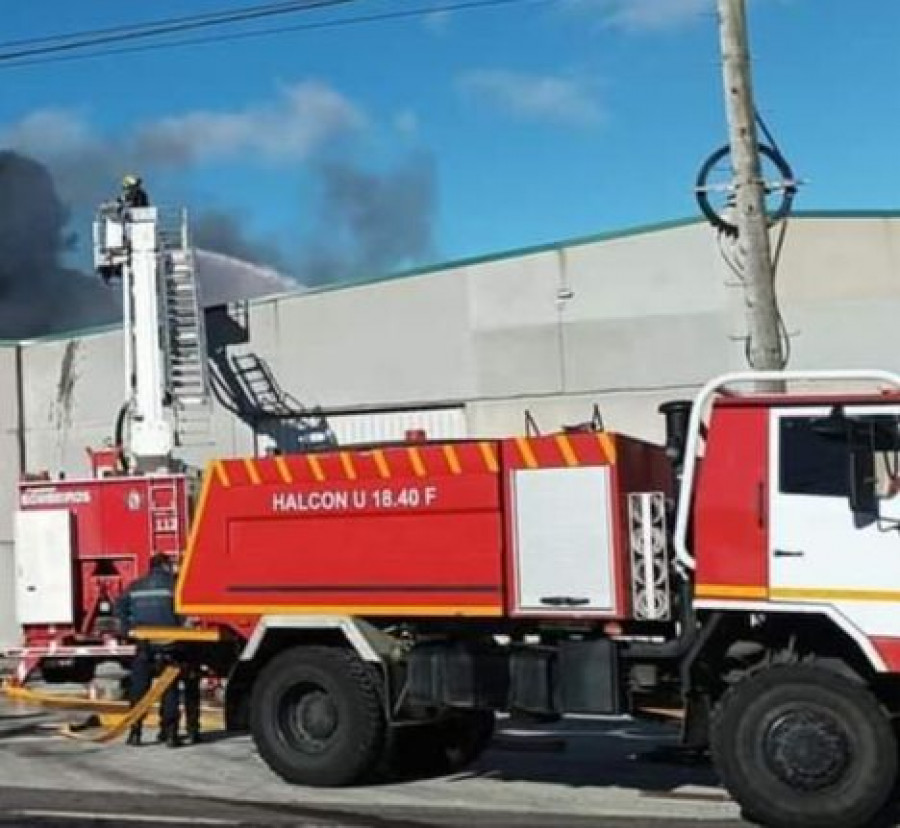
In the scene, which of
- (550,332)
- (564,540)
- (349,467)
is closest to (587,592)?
(564,540)

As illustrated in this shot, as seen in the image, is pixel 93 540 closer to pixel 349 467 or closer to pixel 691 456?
pixel 349 467

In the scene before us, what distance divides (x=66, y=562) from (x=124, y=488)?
1137 mm

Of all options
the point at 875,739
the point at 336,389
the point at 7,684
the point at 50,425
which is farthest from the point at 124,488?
the point at 875,739

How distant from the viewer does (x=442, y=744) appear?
11453 mm

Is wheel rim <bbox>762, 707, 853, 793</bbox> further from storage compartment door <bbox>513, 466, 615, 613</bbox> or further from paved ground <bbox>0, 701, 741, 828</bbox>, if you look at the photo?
storage compartment door <bbox>513, 466, 615, 613</bbox>

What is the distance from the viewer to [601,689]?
9.68 m

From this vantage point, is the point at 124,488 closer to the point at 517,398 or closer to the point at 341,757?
the point at 517,398

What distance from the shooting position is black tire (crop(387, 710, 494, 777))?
36.3 feet


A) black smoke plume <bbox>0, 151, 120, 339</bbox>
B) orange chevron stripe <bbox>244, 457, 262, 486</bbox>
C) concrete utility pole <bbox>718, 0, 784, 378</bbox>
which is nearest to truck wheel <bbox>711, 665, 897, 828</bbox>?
orange chevron stripe <bbox>244, 457, 262, 486</bbox>

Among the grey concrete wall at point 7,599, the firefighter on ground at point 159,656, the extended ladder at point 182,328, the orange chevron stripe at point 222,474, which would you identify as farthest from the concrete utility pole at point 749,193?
the grey concrete wall at point 7,599

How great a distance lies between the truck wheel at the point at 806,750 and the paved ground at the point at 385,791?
431 mm

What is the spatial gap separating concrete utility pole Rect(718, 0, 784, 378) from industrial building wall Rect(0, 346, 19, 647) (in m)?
16.4

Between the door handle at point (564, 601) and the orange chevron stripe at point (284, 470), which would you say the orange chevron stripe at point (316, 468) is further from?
the door handle at point (564, 601)

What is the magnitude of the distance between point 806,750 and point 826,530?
1.26 metres
